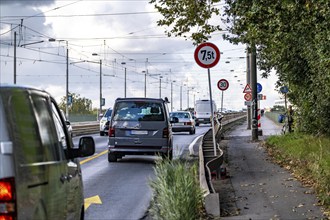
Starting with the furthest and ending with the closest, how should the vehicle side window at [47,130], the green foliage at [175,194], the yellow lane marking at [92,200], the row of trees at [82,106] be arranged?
the row of trees at [82,106] → the yellow lane marking at [92,200] → the green foliage at [175,194] → the vehicle side window at [47,130]

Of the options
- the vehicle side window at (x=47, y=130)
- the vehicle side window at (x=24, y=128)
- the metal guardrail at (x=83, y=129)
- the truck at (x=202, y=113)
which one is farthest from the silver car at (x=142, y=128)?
the truck at (x=202, y=113)

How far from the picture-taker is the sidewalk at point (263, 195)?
942cm

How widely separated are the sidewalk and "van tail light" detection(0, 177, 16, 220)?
541 cm

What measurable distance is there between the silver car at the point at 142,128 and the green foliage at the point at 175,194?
9813mm

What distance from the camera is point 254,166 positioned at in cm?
1611

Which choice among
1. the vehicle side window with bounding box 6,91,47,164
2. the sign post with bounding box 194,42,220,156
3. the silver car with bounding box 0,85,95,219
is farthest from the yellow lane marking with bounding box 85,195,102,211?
the vehicle side window with bounding box 6,91,47,164

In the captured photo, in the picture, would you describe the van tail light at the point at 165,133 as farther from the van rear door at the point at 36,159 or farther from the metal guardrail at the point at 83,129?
the metal guardrail at the point at 83,129

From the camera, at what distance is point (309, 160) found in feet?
48.5

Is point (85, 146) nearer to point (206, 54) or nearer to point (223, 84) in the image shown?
point (206, 54)

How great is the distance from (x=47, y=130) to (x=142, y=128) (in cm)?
1407

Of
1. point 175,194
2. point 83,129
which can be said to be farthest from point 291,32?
point 83,129

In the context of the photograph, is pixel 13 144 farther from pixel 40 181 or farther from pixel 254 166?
pixel 254 166

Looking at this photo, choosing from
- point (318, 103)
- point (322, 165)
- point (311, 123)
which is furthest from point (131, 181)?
point (311, 123)

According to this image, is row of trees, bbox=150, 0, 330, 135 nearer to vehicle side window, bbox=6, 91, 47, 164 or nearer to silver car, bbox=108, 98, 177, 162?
silver car, bbox=108, 98, 177, 162
